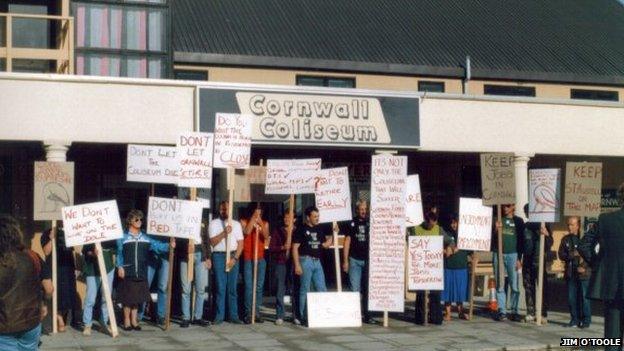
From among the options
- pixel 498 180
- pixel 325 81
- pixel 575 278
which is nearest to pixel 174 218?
pixel 498 180

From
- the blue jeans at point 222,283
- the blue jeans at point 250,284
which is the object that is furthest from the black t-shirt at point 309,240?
the blue jeans at point 222,283

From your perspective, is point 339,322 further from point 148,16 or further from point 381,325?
point 148,16

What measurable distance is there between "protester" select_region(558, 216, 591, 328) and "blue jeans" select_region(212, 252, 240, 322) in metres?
4.98

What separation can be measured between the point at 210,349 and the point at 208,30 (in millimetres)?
13334

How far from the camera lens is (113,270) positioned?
48.6ft

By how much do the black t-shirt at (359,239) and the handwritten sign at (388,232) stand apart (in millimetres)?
274

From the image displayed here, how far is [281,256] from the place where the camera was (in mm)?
15523

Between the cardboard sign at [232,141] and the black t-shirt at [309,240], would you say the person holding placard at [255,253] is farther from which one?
the cardboard sign at [232,141]

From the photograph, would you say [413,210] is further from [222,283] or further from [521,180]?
[521,180]

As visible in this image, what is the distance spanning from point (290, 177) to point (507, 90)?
12568 millimetres

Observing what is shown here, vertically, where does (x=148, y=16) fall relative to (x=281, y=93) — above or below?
above

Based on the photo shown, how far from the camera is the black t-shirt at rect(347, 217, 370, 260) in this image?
1555 centimetres

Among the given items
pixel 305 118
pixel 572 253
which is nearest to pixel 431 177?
pixel 305 118

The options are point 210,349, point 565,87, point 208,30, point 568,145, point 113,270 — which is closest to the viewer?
point 210,349
